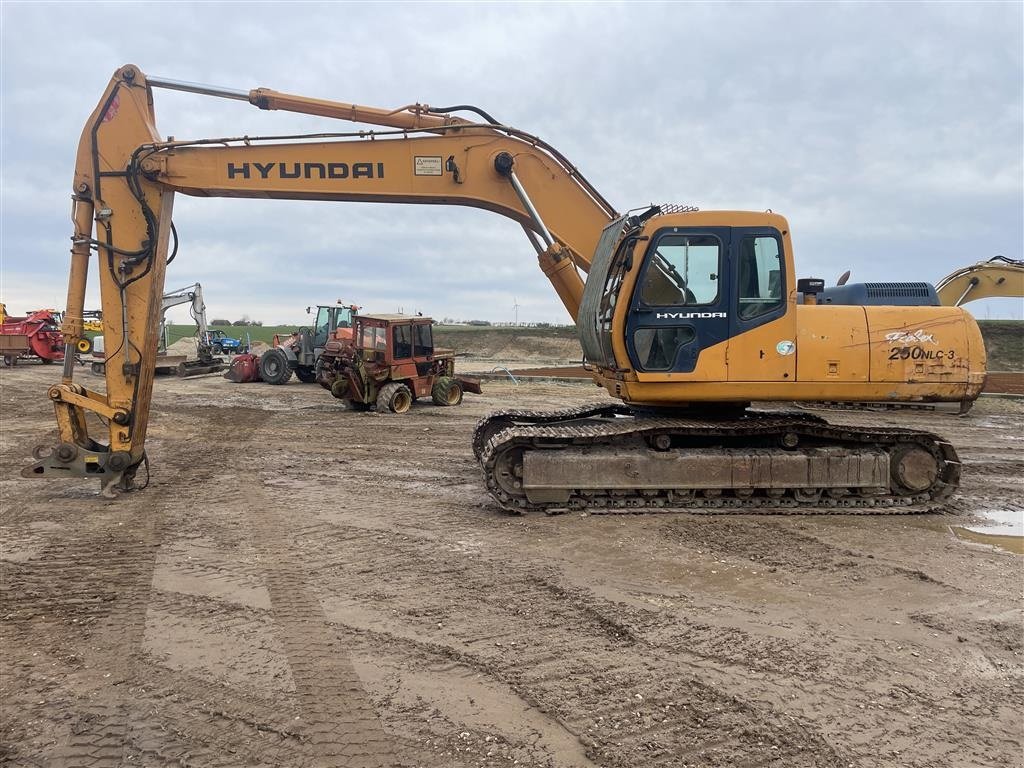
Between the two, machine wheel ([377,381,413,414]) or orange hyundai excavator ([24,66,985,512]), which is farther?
machine wheel ([377,381,413,414])

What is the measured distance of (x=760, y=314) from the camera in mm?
6043

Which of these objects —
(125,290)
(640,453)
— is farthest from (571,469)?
(125,290)

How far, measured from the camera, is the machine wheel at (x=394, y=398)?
14.1 m

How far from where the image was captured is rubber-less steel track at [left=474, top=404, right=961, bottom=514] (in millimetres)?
→ 6223

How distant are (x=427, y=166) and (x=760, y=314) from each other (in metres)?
3.92

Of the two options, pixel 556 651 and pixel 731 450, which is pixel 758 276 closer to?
pixel 731 450

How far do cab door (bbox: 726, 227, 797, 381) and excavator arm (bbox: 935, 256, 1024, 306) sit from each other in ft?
28.1

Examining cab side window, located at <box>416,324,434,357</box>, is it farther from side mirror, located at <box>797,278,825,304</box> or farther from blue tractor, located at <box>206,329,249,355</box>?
blue tractor, located at <box>206,329,249,355</box>

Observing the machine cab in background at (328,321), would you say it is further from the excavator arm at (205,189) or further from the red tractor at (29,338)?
the red tractor at (29,338)

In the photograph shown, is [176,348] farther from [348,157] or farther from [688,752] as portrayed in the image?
[688,752]

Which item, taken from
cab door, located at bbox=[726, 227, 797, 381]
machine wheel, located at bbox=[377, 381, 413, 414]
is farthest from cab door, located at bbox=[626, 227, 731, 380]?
machine wheel, located at bbox=[377, 381, 413, 414]

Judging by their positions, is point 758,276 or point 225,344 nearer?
point 758,276

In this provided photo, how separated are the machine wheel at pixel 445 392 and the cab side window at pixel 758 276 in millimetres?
10315

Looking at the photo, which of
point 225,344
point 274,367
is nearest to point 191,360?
point 274,367
